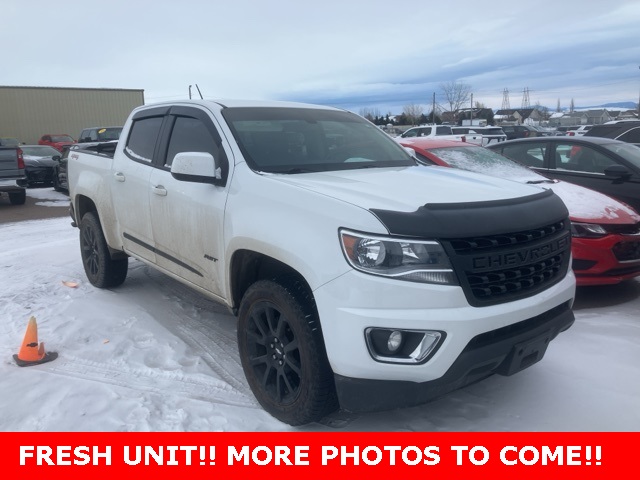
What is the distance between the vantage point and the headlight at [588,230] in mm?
5273

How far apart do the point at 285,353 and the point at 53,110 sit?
124 feet

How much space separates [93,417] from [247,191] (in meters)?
1.63

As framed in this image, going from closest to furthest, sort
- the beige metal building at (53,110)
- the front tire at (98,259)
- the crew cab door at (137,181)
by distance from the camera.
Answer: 1. the crew cab door at (137,181)
2. the front tire at (98,259)
3. the beige metal building at (53,110)

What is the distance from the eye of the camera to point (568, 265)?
3.44m

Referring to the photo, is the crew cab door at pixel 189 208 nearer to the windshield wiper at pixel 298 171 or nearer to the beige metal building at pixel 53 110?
the windshield wiper at pixel 298 171

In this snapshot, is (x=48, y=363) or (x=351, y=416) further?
(x=48, y=363)

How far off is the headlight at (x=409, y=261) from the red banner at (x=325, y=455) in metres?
1.01

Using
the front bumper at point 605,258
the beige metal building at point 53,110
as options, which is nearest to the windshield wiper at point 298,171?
the front bumper at point 605,258

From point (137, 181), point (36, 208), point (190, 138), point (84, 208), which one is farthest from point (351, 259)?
point (36, 208)

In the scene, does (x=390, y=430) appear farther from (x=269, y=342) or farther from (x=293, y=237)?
(x=293, y=237)

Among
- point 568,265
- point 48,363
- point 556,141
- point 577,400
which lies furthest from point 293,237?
point 556,141

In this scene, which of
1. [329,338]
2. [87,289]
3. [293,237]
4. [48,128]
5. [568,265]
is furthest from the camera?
[48,128]

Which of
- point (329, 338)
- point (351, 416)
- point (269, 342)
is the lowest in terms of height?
point (351, 416)

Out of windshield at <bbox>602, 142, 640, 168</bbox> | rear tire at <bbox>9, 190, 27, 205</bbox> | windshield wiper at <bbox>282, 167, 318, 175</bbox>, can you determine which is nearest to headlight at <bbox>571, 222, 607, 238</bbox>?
windshield at <bbox>602, 142, 640, 168</bbox>
